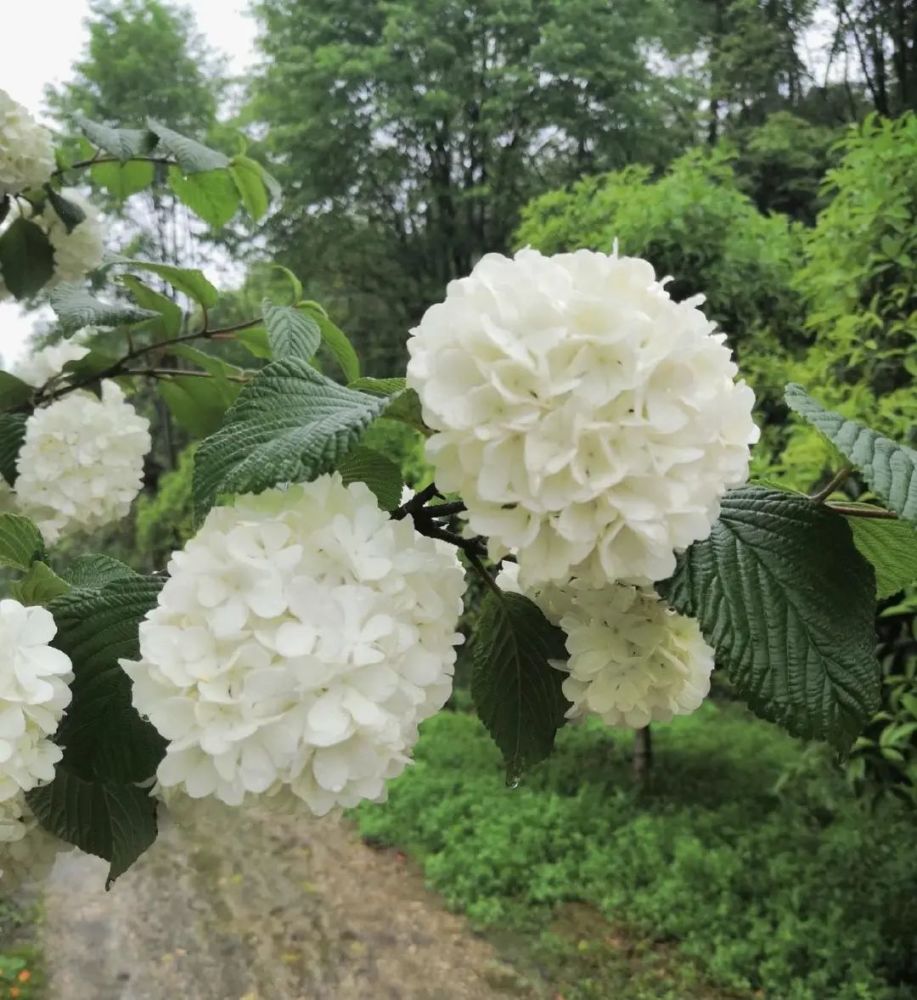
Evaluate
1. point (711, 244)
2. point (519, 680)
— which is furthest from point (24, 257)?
point (711, 244)

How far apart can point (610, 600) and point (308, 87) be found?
7.99 m

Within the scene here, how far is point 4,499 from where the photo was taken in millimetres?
1113

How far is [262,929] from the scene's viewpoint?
2.92m

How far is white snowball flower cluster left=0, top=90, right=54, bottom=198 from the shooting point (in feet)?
3.60

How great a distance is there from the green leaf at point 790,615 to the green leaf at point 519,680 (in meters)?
0.11

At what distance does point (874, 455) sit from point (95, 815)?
1.53ft

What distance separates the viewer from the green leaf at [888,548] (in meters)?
0.49

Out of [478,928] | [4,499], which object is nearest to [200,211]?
[4,499]

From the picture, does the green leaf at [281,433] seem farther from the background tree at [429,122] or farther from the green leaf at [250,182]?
the background tree at [429,122]

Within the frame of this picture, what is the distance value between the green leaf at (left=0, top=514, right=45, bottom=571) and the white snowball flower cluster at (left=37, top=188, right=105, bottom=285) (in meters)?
0.77

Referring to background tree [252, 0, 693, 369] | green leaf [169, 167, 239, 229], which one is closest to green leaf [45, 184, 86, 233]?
green leaf [169, 167, 239, 229]

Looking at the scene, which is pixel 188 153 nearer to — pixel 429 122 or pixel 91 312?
pixel 91 312

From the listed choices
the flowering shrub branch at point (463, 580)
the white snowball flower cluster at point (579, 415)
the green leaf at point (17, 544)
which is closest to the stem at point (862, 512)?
the flowering shrub branch at point (463, 580)

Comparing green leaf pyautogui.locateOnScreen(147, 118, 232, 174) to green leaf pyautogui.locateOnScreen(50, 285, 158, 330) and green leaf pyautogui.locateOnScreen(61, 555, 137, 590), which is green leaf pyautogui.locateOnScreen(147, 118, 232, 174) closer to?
green leaf pyautogui.locateOnScreen(50, 285, 158, 330)
